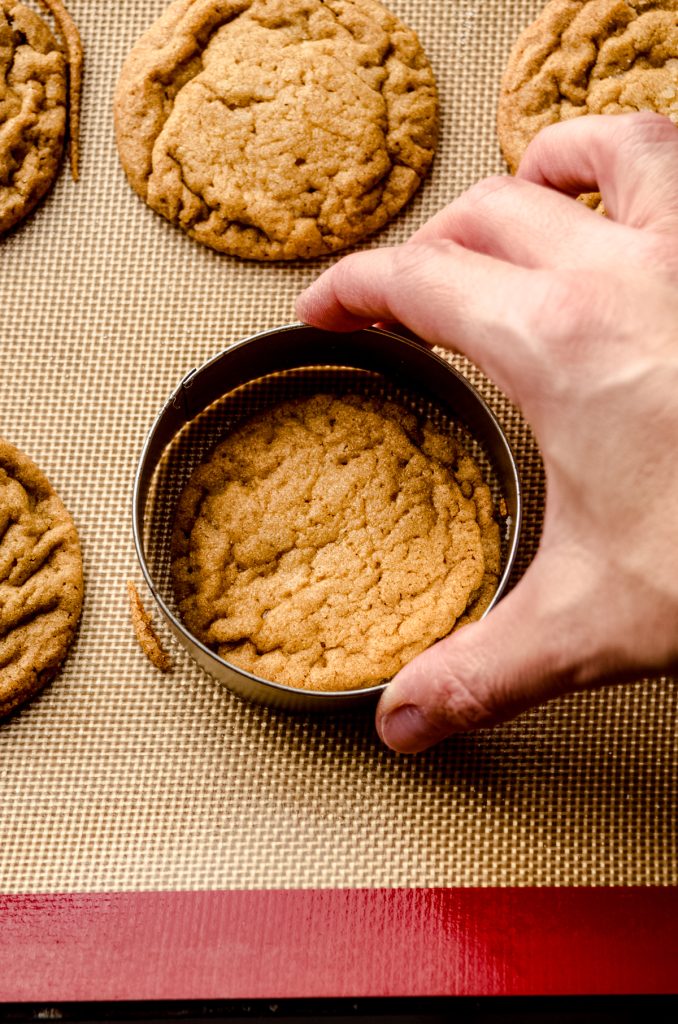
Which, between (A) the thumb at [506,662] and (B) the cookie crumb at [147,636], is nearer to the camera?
(A) the thumb at [506,662]

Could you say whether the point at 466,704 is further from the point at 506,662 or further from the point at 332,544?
the point at 332,544

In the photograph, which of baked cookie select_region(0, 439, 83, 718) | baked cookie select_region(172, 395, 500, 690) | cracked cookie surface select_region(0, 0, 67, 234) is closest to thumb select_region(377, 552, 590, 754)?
baked cookie select_region(172, 395, 500, 690)

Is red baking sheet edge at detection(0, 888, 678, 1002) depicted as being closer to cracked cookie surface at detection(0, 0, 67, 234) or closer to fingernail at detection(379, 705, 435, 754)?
fingernail at detection(379, 705, 435, 754)

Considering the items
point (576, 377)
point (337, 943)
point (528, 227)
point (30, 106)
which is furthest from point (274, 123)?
point (337, 943)

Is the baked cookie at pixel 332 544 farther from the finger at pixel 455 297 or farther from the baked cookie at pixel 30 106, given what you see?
the baked cookie at pixel 30 106

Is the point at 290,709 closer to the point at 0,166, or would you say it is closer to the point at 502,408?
the point at 502,408

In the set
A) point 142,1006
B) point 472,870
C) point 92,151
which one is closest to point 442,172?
point 92,151

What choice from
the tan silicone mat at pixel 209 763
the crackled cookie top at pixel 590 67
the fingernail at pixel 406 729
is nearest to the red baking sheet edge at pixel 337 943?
the tan silicone mat at pixel 209 763

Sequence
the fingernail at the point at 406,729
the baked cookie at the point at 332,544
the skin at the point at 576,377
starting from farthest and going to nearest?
the baked cookie at the point at 332,544
the fingernail at the point at 406,729
the skin at the point at 576,377
